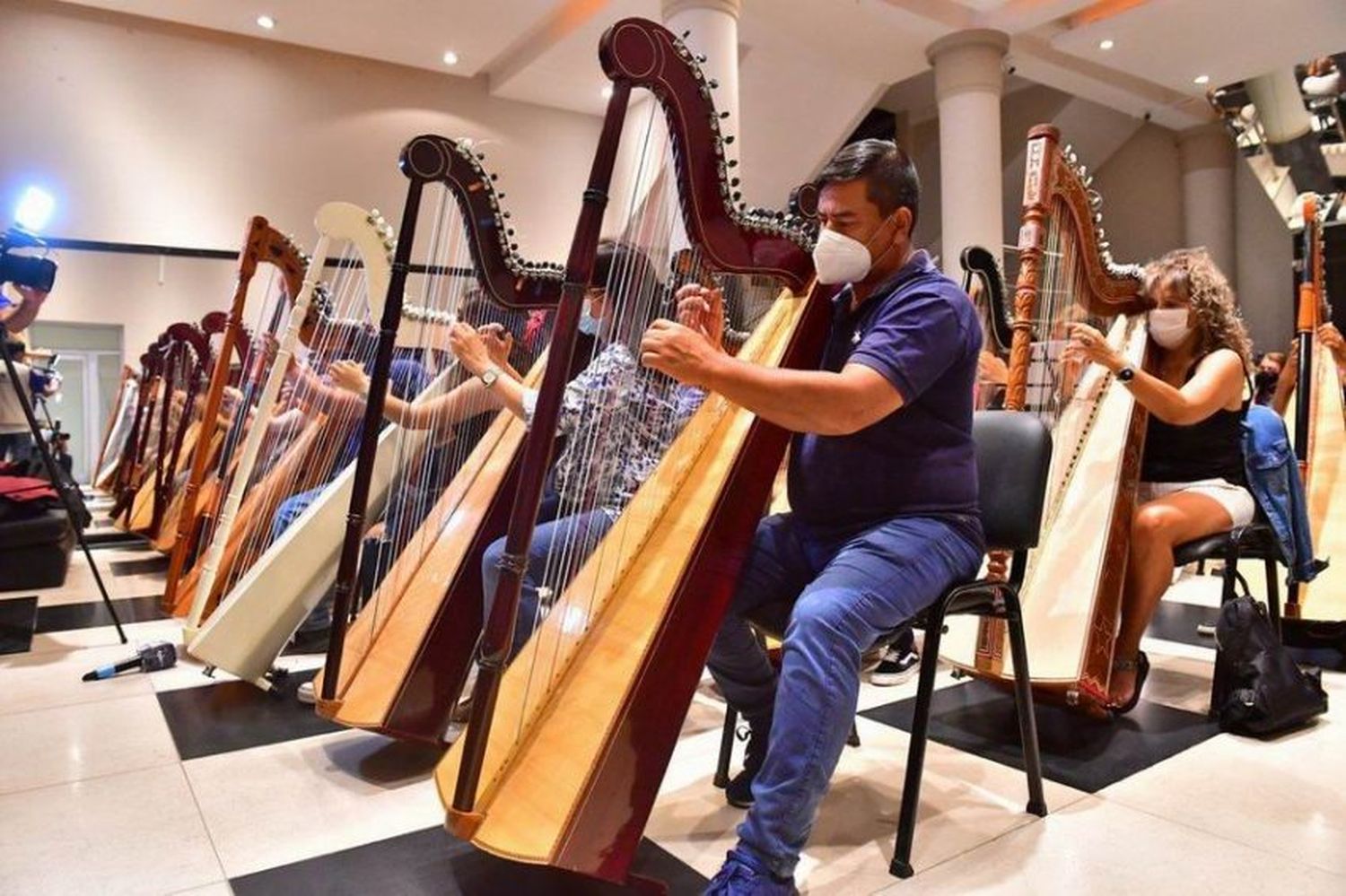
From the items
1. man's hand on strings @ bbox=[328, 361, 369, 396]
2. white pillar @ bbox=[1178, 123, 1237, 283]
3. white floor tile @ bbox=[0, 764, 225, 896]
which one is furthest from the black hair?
white pillar @ bbox=[1178, 123, 1237, 283]

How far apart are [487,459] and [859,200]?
4.21 feet

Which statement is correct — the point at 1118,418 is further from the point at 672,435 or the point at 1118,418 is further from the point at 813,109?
the point at 813,109

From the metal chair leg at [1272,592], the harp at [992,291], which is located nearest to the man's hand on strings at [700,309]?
the harp at [992,291]

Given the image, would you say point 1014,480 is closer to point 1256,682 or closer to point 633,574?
point 633,574

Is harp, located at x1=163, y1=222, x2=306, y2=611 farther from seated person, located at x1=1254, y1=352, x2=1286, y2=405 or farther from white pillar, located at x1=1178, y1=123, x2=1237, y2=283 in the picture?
white pillar, located at x1=1178, y1=123, x2=1237, y2=283

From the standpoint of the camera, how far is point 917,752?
1.62m

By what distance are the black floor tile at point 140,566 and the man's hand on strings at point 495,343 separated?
140 inches

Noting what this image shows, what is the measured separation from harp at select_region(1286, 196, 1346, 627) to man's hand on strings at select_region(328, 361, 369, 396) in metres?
2.91

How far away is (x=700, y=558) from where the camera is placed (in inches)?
61.0

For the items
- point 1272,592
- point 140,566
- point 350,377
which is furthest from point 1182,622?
point 140,566

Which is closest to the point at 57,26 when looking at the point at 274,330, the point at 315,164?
the point at 315,164

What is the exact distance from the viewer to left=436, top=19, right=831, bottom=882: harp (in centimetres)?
128

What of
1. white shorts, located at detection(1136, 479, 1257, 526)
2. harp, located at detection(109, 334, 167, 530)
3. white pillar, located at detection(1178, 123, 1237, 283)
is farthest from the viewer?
white pillar, located at detection(1178, 123, 1237, 283)

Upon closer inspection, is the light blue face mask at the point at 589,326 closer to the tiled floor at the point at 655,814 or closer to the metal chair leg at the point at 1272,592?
the tiled floor at the point at 655,814
